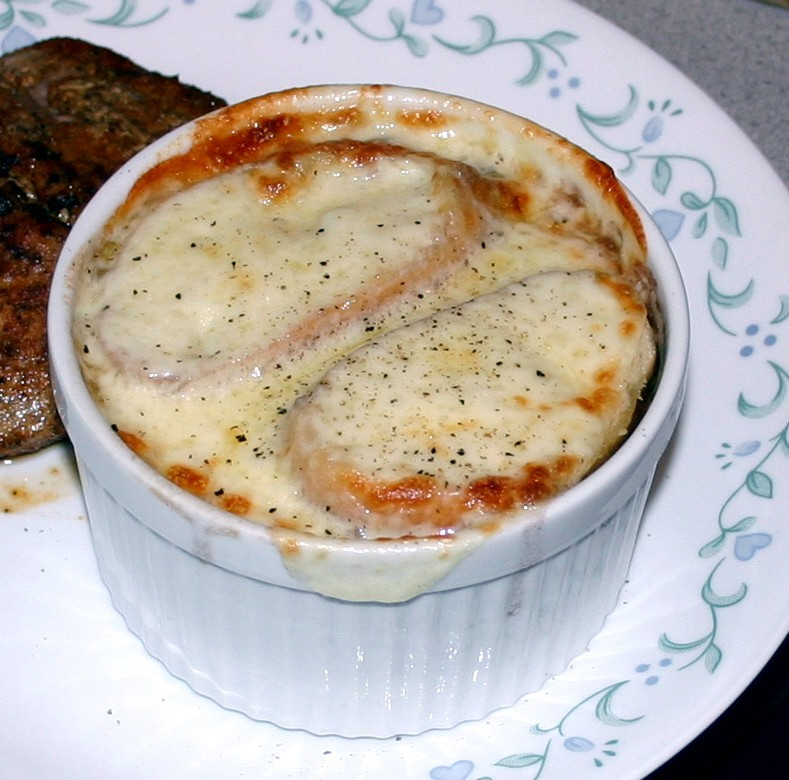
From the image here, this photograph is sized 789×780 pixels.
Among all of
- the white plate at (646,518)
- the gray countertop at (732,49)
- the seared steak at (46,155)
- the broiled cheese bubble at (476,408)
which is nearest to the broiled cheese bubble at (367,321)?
the broiled cheese bubble at (476,408)

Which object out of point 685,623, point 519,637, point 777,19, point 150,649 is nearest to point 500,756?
point 519,637

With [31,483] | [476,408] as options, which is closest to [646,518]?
[476,408]

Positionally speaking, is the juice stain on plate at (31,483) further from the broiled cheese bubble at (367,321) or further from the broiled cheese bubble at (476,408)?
the broiled cheese bubble at (476,408)

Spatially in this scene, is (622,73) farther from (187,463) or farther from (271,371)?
(187,463)

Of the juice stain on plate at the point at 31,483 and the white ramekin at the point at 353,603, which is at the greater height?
the white ramekin at the point at 353,603

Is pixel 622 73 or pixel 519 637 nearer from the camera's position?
pixel 519 637

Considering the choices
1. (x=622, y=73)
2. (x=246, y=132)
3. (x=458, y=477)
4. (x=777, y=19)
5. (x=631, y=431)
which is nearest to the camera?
(x=458, y=477)

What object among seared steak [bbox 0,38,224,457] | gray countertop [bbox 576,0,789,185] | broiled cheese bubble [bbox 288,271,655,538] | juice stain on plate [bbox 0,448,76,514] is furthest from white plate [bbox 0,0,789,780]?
gray countertop [bbox 576,0,789,185]

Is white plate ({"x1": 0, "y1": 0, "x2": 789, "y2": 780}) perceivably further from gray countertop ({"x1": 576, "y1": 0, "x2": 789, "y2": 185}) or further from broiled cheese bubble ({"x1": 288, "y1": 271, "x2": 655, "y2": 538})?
gray countertop ({"x1": 576, "y1": 0, "x2": 789, "y2": 185})
